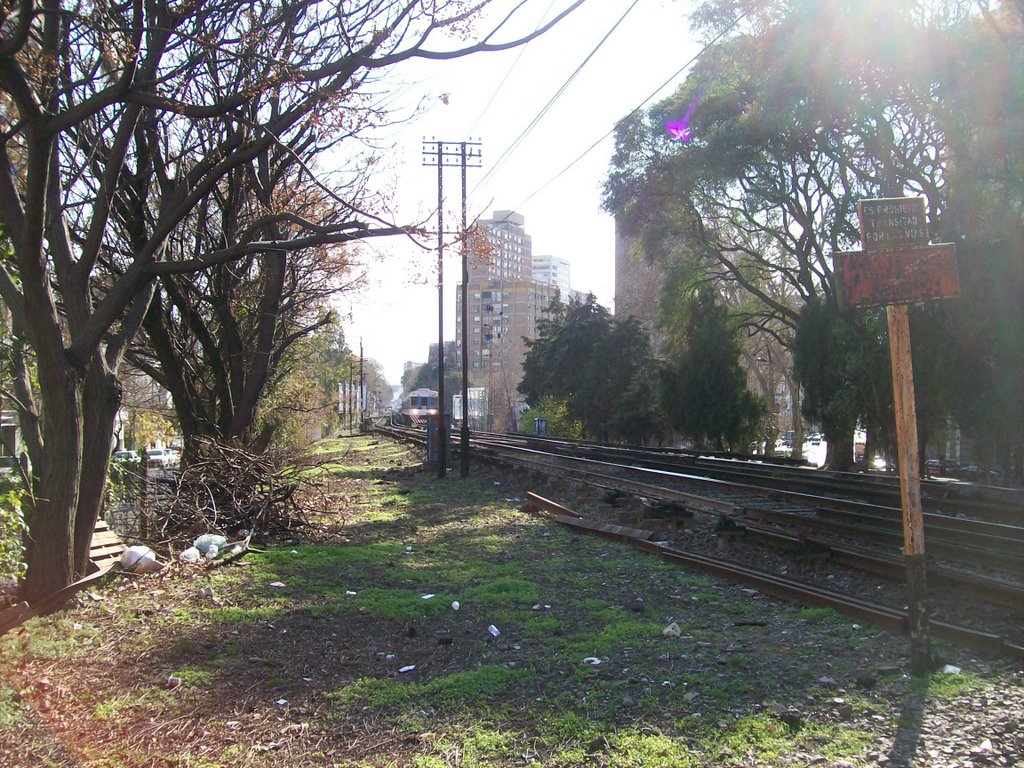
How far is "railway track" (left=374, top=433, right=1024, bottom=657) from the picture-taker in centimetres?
672

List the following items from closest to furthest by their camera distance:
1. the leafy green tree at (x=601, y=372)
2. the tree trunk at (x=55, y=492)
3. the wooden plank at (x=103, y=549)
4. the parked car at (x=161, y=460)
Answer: the tree trunk at (x=55, y=492) → the wooden plank at (x=103, y=549) → the parked car at (x=161, y=460) → the leafy green tree at (x=601, y=372)

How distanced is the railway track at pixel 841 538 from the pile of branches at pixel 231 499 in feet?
16.3

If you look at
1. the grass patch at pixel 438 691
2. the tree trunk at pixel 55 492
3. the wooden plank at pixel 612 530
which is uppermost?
the tree trunk at pixel 55 492

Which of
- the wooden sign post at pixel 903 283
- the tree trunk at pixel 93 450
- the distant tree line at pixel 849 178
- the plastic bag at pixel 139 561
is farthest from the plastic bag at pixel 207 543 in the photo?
the distant tree line at pixel 849 178

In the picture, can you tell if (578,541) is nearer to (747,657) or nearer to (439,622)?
(439,622)

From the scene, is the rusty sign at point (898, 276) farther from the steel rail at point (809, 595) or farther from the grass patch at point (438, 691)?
the grass patch at point (438, 691)

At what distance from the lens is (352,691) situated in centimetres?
525

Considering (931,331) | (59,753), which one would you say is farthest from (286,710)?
(931,331)

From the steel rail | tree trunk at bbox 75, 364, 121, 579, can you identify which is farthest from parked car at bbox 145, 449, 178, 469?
the steel rail

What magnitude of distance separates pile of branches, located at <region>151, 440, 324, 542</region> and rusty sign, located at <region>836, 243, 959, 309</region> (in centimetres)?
808

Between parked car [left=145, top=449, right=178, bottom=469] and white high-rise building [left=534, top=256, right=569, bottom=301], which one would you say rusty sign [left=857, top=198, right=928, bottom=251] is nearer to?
parked car [left=145, top=449, right=178, bottom=469]

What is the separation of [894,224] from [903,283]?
0.44m

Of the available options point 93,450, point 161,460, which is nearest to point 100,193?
point 93,450

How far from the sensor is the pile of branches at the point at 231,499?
10.3 m
